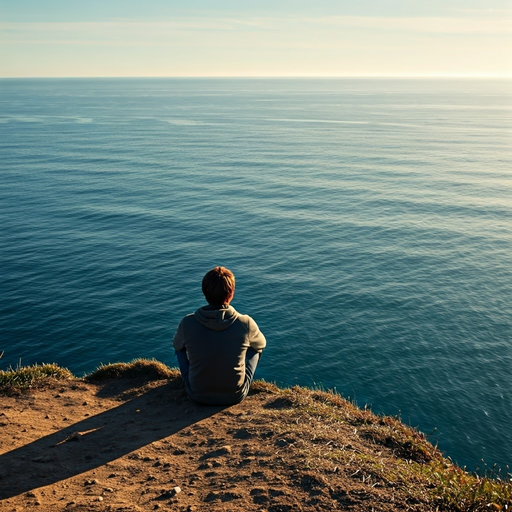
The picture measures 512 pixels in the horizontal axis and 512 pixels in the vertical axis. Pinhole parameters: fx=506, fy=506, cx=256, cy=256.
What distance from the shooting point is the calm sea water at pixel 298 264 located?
33812 millimetres

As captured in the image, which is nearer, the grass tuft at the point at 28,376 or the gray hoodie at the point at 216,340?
the gray hoodie at the point at 216,340

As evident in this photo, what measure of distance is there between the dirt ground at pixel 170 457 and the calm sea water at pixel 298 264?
20802 mm

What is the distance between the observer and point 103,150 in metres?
109

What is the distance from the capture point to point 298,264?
168 ft

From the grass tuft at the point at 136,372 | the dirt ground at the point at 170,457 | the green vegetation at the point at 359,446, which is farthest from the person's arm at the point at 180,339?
the grass tuft at the point at 136,372

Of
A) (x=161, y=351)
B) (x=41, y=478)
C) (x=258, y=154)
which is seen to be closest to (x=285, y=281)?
(x=161, y=351)

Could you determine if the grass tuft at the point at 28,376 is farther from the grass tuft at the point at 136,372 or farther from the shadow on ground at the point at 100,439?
the shadow on ground at the point at 100,439

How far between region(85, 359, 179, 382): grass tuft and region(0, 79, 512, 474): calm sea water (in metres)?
19.9

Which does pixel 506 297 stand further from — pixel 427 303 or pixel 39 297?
pixel 39 297

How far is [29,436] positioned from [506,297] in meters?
43.1

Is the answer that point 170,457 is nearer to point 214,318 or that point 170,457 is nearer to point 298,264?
point 214,318

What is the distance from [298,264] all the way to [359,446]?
41.7 m

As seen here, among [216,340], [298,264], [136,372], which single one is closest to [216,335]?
[216,340]

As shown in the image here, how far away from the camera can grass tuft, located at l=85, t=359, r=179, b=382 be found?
1295cm
